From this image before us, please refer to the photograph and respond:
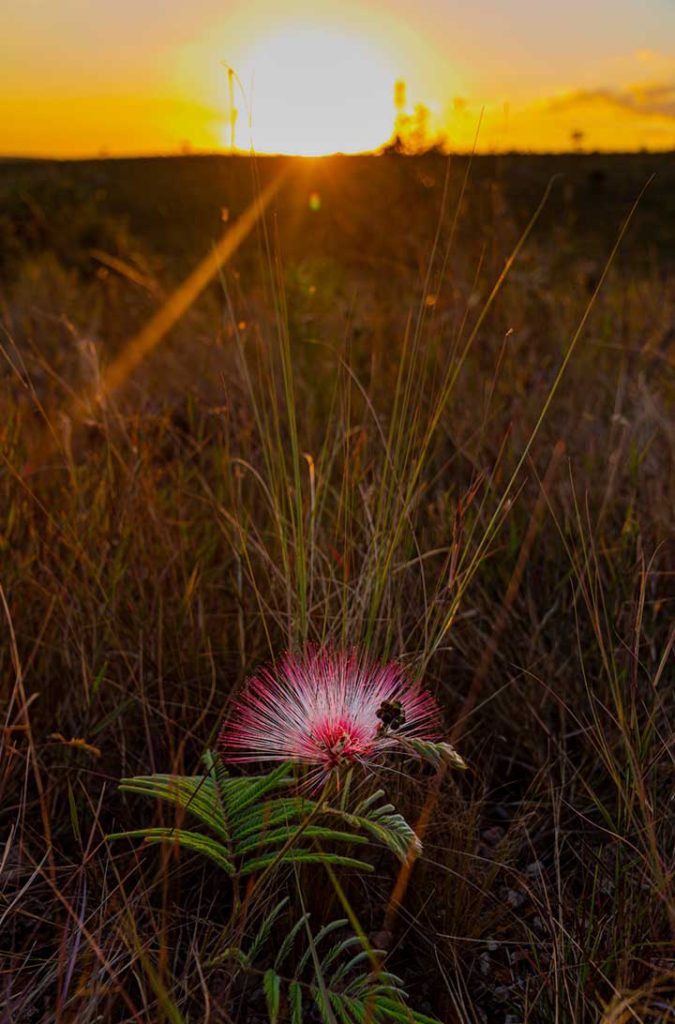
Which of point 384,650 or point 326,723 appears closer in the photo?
point 326,723

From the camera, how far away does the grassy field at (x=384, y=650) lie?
1.01 metres

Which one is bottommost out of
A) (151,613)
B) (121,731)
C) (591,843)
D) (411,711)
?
(591,843)

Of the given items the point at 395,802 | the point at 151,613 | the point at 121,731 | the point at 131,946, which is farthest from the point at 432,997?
the point at 151,613

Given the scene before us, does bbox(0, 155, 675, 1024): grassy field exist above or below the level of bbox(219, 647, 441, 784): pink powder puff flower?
below

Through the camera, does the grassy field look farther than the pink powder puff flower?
Yes

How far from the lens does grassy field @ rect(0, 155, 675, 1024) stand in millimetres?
1007

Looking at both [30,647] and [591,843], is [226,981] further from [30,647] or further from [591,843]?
[30,647]

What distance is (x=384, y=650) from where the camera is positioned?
1129mm

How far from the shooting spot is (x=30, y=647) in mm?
1536

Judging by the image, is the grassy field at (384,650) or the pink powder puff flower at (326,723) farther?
the grassy field at (384,650)

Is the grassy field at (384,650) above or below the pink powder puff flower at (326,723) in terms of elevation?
below

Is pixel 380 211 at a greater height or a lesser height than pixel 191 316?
greater

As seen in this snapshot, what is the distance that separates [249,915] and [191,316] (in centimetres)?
354

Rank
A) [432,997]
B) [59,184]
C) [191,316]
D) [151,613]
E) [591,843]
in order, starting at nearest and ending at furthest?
1. [432,997]
2. [591,843]
3. [151,613]
4. [191,316]
5. [59,184]
